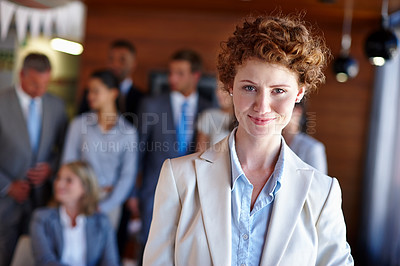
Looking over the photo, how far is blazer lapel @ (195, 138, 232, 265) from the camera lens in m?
1.13

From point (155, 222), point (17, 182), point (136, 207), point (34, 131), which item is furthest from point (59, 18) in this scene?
point (155, 222)

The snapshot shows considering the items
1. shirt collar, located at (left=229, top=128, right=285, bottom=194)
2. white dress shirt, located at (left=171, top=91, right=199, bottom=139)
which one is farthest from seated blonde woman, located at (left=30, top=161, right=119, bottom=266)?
shirt collar, located at (left=229, top=128, right=285, bottom=194)

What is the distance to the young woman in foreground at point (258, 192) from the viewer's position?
113 cm

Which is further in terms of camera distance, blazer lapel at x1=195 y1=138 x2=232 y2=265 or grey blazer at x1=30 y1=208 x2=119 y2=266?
grey blazer at x1=30 y1=208 x2=119 y2=266

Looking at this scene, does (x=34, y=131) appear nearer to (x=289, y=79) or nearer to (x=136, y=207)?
(x=136, y=207)

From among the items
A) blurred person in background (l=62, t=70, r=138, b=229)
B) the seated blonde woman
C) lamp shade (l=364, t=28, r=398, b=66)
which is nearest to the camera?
the seated blonde woman

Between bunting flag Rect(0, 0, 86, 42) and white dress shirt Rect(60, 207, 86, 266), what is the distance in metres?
1.35

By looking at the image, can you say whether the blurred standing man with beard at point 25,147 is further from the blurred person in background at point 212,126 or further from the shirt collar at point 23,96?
the blurred person in background at point 212,126

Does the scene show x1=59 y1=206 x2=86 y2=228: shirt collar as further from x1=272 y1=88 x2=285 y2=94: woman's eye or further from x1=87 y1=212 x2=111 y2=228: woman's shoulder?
x1=272 y1=88 x2=285 y2=94: woman's eye

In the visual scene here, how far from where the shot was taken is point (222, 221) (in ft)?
3.77

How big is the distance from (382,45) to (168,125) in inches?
57.7

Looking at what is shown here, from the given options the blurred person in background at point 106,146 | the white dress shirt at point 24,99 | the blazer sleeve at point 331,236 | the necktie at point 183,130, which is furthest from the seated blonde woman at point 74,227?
the blazer sleeve at point 331,236

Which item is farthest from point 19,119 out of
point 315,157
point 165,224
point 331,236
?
point 331,236

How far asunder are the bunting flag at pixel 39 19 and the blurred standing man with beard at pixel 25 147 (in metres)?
0.27
